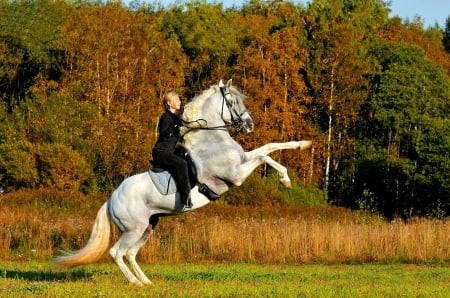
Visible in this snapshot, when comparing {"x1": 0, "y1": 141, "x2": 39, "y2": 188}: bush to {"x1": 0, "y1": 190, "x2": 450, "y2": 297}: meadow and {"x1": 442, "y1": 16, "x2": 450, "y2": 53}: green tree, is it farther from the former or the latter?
{"x1": 442, "y1": 16, "x2": 450, "y2": 53}: green tree

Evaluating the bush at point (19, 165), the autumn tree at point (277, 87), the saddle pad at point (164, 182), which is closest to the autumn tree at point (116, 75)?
the bush at point (19, 165)

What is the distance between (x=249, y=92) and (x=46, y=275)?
119ft

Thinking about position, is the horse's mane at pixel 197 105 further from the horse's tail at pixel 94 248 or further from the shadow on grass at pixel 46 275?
the shadow on grass at pixel 46 275

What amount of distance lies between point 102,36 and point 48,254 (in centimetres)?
2840

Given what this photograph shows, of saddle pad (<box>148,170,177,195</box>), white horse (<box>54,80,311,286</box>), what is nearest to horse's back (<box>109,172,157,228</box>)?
white horse (<box>54,80,311,286</box>)

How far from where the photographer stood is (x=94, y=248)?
1605cm

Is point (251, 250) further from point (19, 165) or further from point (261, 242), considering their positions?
point (19, 165)

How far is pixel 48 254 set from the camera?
24.5 metres

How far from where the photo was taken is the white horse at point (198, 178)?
1548 centimetres

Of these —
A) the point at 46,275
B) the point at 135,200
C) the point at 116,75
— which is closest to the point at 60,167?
the point at 116,75

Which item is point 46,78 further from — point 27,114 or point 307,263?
point 307,263

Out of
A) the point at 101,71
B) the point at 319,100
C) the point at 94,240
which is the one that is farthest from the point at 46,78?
the point at 94,240

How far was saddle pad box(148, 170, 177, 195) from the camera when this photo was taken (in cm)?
1551

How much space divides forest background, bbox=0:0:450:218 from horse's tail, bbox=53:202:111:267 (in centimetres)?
2801
